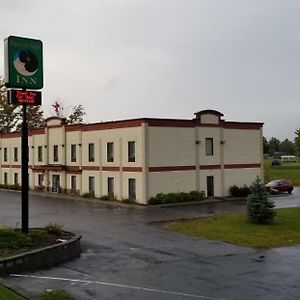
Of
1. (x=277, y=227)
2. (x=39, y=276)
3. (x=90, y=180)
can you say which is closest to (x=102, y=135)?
(x=90, y=180)

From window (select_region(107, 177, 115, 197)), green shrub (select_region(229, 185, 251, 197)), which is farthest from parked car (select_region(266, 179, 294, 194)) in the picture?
window (select_region(107, 177, 115, 197))

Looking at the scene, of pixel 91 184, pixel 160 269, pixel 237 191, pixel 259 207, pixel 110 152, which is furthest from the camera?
pixel 91 184

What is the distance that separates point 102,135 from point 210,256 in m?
28.3

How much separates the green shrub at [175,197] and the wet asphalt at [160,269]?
1178 centimetres

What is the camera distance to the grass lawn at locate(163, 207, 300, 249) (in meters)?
21.5

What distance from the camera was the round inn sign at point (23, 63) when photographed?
1723 centimetres

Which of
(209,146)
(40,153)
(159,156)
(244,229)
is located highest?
(209,146)

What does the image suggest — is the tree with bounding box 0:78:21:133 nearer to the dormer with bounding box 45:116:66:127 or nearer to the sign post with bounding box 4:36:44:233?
the dormer with bounding box 45:116:66:127

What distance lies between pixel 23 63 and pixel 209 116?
93.8 ft

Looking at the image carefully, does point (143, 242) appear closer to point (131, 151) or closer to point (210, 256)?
point (210, 256)

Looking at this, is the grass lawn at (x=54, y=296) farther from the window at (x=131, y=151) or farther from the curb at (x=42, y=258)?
the window at (x=131, y=151)

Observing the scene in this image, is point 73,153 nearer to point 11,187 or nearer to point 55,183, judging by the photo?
point 55,183

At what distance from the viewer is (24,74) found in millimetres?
17625

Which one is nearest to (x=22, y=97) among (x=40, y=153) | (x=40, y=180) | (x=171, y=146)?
(x=171, y=146)
